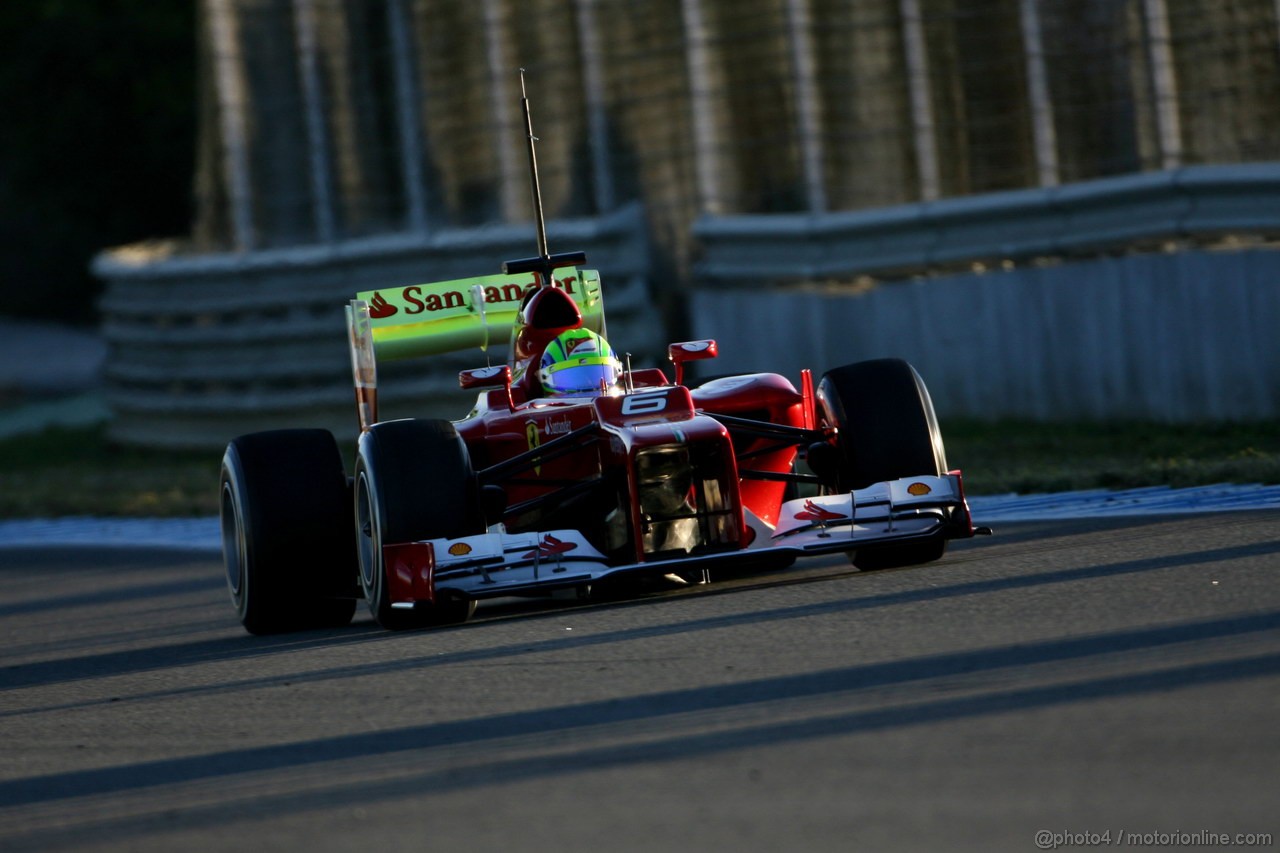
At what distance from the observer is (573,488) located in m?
8.32

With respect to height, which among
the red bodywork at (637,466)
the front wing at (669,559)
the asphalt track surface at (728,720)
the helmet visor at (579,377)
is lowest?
the asphalt track surface at (728,720)

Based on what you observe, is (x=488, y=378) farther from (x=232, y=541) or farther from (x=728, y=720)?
(x=728, y=720)

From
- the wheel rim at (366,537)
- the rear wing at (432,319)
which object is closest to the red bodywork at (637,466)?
the wheel rim at (366,537)

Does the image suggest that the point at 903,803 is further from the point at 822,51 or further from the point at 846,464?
the point at 822,51

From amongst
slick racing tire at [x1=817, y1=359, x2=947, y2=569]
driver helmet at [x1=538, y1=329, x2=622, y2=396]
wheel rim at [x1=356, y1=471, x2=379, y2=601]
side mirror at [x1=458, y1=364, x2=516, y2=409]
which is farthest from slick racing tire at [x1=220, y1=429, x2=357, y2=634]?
slick racing tire at [x1=817, y1=359, x2=947, y2=569]

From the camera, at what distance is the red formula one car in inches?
316

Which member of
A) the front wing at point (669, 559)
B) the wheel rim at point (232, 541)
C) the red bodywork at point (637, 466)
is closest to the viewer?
the front wing at point (669, 559)

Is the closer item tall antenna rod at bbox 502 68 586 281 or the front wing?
the front wing

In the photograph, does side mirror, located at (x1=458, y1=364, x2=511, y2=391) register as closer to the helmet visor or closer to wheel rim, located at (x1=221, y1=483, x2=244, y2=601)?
the helmet visor

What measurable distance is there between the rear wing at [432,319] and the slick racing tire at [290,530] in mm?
1241

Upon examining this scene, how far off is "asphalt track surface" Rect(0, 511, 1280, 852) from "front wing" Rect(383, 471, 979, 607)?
0.18 metres

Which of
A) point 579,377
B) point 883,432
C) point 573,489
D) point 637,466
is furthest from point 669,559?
point 579,377

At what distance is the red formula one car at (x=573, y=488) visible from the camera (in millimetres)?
8016

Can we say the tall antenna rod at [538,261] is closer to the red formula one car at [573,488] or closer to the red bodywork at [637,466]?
the red formula one car at [573,488]
